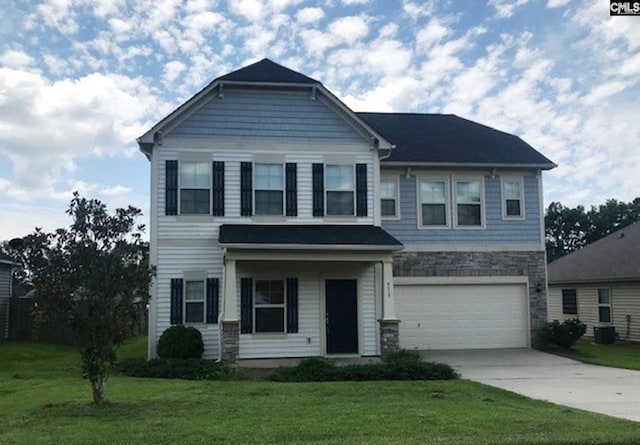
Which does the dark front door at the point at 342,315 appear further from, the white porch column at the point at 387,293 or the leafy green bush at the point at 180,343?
the leafy green bush at the point at 180,343

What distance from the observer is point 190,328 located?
51.3ft

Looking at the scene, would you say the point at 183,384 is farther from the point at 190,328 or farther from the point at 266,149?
the point at 266,149

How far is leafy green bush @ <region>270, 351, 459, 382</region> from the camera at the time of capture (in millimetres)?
12812

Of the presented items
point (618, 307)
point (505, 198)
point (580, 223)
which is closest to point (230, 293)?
point (505, 198)

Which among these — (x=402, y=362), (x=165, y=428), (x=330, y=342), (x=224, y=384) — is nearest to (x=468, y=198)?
(x=330, y=342)

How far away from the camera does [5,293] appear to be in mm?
23766

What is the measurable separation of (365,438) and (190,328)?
9.46m

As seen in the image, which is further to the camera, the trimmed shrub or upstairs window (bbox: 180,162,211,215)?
upstairs window (bbox: 180,162,211,215)

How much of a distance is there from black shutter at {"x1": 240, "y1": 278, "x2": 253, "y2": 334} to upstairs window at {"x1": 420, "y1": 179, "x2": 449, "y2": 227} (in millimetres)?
5908

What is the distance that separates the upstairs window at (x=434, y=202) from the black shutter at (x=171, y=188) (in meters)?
7.35

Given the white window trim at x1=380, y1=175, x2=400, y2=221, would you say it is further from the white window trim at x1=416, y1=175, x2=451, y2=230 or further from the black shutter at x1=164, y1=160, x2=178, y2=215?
the black shutter at x1=164, y1=160, x2=178, y2=215

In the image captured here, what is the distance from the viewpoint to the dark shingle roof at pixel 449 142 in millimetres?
19172

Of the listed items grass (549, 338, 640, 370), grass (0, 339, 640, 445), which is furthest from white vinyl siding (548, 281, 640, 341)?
grass (0, 339, 640, 445)

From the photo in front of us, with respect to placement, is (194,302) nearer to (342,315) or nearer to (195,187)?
(195,187)
